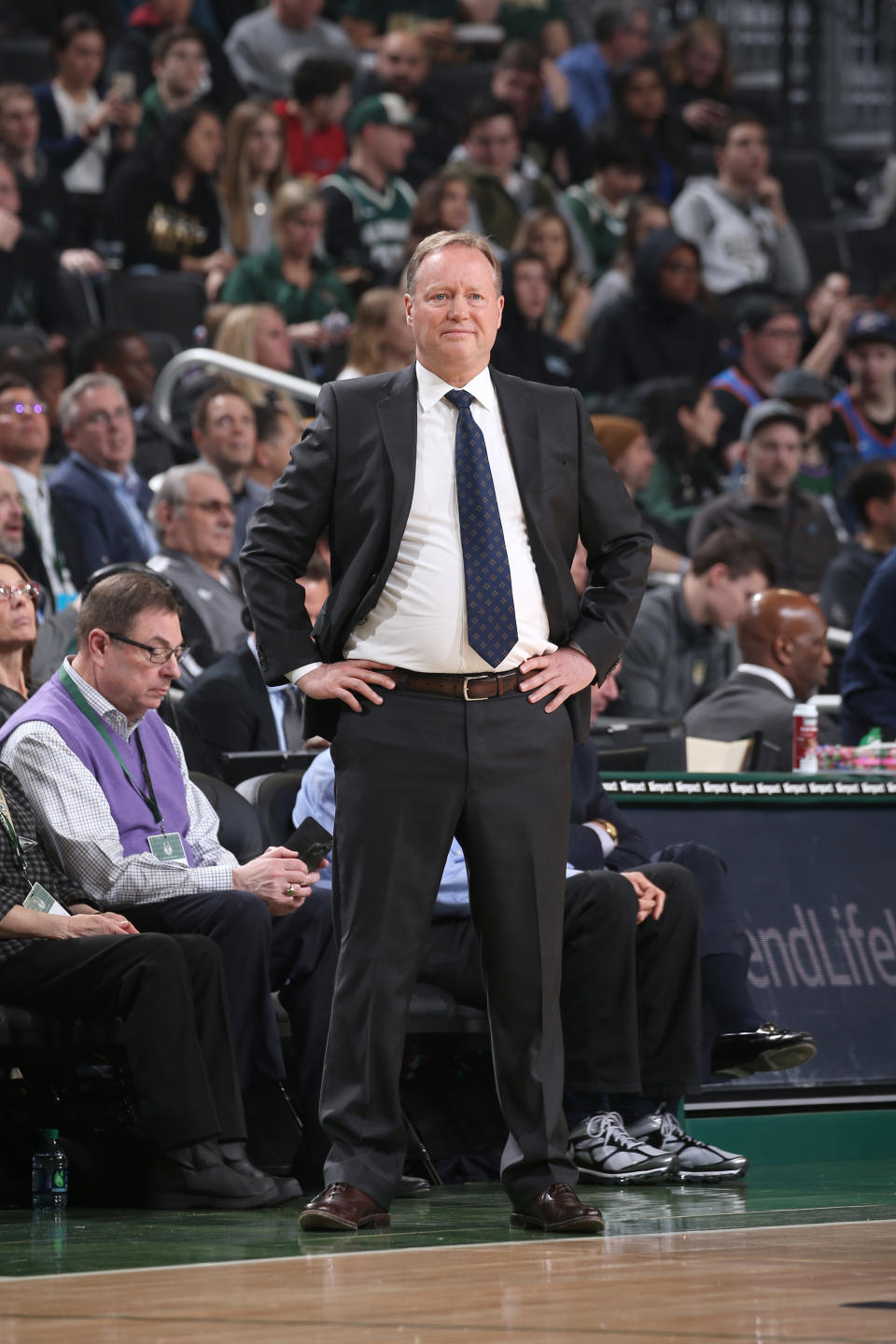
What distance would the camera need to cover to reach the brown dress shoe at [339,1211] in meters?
4.16

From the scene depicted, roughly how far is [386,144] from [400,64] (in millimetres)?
1722

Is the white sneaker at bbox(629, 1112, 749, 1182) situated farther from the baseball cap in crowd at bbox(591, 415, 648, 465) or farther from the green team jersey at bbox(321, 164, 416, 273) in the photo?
the green team jersey at bbox(321, 164, 416, 273)

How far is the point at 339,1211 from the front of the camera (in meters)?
4.17

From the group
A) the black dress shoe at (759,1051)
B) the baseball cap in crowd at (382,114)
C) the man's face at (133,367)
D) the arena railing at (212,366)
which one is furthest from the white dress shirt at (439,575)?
the baseball cap in crowd at (382,114)

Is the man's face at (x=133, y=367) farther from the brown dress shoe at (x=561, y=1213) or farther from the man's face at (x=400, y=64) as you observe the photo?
the brown dress shoe at (x=561, y=1213)

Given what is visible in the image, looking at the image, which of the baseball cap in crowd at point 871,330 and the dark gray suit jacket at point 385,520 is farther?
the baseball cap in crowd at point 871,330

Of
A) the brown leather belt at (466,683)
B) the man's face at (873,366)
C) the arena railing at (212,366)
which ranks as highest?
the man's face at (873,366)

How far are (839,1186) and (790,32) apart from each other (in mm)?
14459

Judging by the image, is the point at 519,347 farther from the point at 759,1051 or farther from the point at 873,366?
the point at 759,1051

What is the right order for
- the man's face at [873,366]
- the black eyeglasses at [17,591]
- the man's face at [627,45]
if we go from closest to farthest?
the black eyeglasses at [17,591] → the man's face at [873,366] → the man's face at [627,45]

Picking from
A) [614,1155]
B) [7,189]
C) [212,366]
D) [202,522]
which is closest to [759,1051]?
[614,1155]

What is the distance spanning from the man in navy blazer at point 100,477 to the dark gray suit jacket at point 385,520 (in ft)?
14.2

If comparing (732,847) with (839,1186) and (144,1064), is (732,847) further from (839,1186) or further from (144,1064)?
(144,1064)

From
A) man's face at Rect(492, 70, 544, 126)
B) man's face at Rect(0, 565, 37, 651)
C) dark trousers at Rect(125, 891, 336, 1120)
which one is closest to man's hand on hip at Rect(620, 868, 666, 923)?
dark trousers at Rect(125, 891, 336, 1120)
